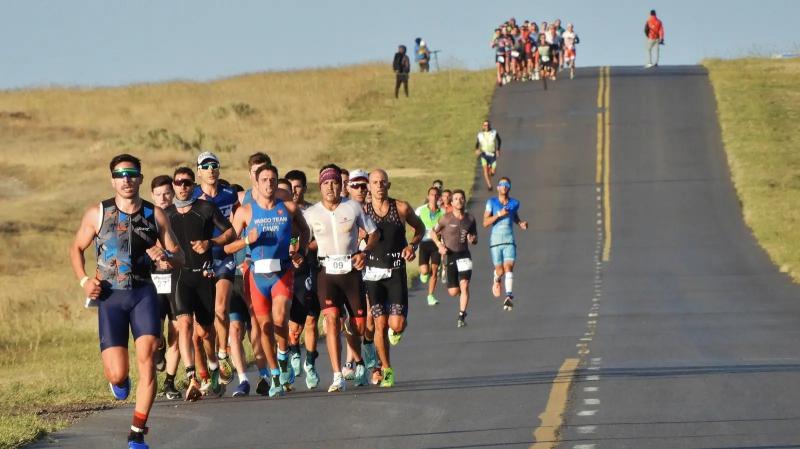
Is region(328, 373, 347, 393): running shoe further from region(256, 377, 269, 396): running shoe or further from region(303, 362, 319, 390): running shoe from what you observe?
region(256, 377, 269, 396): running shoe

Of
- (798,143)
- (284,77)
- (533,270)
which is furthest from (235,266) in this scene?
(284,77)

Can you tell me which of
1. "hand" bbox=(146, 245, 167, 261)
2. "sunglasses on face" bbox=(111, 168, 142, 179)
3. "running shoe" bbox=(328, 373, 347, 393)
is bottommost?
"running shoe" bbox=(328, 373, 347, 393)

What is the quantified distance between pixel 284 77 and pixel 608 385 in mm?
69733

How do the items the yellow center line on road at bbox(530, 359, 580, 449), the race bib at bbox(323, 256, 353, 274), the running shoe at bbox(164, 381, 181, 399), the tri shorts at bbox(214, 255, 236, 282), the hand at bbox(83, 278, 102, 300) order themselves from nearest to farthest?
the yellow center line on road at bbox(530, 359, 580, 449), the hand at bbox(83, 278, 102, 300), the running shoe at bbox(164, 381, 181, 399), the tri shorts at bbox(214, 255, 236, 282), the race bib at bbox(323, 256, 353, 274)

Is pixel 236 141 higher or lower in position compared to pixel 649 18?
lower

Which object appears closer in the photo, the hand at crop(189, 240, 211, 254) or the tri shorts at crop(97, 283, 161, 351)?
the tri shorts at crop(97, 283, 161, 351)

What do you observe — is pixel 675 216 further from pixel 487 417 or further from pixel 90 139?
pixel 90 139

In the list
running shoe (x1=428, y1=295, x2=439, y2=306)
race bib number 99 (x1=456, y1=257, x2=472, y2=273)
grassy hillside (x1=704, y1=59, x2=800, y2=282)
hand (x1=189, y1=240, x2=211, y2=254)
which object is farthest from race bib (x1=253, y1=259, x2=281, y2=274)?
grassy hillside (x1=704, y1=59, x2=800, y2=282)

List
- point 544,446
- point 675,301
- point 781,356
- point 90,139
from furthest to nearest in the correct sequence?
point 90,139 < point 675,301 < point 781,356 < point 544,446

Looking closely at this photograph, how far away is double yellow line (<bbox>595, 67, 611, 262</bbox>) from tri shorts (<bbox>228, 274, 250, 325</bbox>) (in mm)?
18104

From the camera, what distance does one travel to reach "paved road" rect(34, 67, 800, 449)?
11.3 metres

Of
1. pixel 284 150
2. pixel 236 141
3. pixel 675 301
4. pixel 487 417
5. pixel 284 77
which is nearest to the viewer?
pixel 487 417

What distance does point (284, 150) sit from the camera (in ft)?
192

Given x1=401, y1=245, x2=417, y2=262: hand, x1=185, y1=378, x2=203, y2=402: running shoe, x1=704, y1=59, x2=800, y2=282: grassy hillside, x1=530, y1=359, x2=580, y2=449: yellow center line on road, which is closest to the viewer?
x1=530, y1=359, x2=580, y2=449: yellow center line on road
